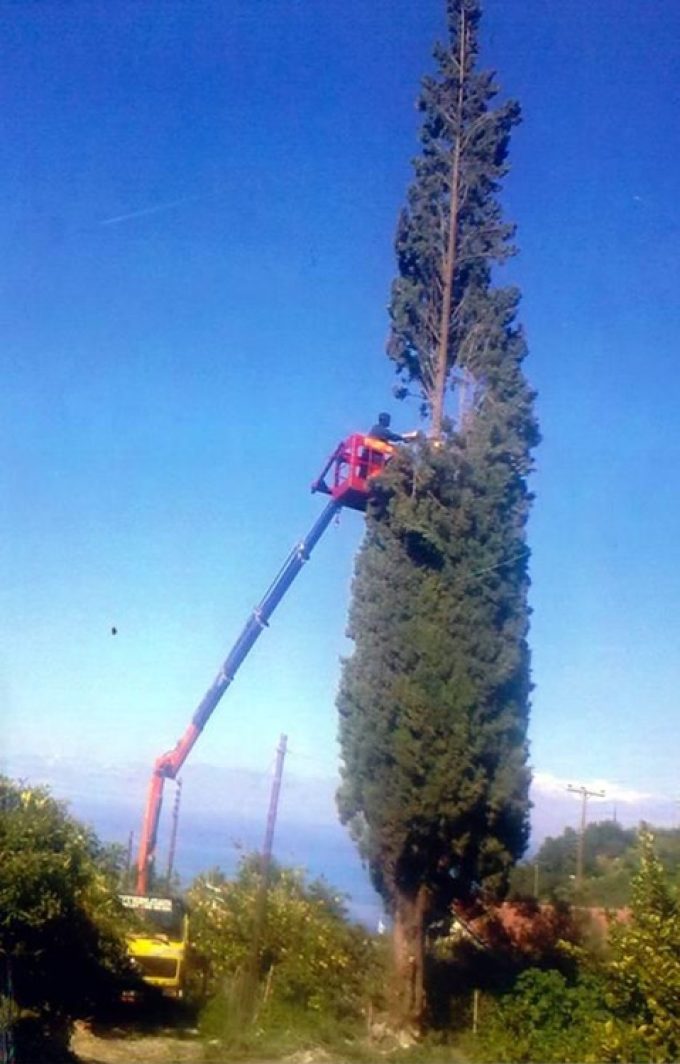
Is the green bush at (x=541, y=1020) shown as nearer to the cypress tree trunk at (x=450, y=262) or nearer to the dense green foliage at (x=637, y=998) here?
the dense green foliage at (x=637, y=998)

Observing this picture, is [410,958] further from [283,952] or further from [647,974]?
[647,974]

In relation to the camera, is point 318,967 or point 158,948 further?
point 158,948

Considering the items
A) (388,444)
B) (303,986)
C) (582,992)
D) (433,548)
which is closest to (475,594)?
(433,548)

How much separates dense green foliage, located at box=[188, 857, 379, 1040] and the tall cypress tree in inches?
52.3

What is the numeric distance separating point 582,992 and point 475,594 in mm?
7242

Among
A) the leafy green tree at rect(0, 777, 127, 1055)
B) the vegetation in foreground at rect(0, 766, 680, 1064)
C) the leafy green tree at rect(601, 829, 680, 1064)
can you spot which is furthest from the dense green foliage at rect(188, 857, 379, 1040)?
the leafy green tree at rect(601, 829, 680, 1064)

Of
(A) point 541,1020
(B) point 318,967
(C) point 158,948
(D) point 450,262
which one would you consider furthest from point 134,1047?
(D) point 450,262

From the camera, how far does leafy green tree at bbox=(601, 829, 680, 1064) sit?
1009 centimetres

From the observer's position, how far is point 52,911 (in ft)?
48.9

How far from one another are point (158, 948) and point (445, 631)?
8.78 metres

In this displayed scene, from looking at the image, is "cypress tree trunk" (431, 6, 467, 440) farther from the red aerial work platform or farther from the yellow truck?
the yellow truck

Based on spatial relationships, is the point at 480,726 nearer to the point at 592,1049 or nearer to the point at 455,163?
the point at 592,1049

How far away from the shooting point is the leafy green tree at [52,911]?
14.7m

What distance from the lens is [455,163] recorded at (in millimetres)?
22938
